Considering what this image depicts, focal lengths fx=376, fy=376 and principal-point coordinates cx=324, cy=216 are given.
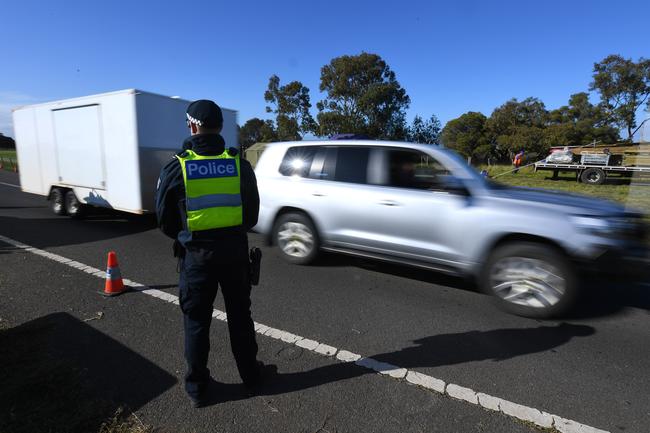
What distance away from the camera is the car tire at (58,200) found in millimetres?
9086

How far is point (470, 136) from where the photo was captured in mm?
48406

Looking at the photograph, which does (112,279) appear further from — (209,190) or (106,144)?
(106,144)

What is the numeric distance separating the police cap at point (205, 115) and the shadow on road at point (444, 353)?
1.82 m

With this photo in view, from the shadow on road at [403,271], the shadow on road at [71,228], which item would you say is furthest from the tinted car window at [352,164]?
the shadow on road at [71,228]

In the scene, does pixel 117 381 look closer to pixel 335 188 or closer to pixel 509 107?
pixel 335 188

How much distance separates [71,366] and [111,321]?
2.81 ft

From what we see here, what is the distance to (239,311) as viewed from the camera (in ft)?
8.42

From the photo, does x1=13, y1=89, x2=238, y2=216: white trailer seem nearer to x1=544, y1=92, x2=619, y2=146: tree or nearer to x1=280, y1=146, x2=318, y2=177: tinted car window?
x1=280, y1=146, x2=318, y2=177: tinted car window

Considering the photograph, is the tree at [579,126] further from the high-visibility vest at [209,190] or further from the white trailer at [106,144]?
the high-visibility vest at [209,190]

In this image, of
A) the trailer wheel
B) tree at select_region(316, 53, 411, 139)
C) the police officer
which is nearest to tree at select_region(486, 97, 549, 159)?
tree at select_region(316, 53, 411, 139)

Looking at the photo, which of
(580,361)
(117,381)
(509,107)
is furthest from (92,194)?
(509,107)

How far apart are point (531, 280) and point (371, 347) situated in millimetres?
1899

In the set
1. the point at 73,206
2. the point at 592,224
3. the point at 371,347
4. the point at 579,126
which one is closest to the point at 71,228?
the point at 73,206

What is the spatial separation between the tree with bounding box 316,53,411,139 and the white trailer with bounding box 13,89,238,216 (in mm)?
33444
